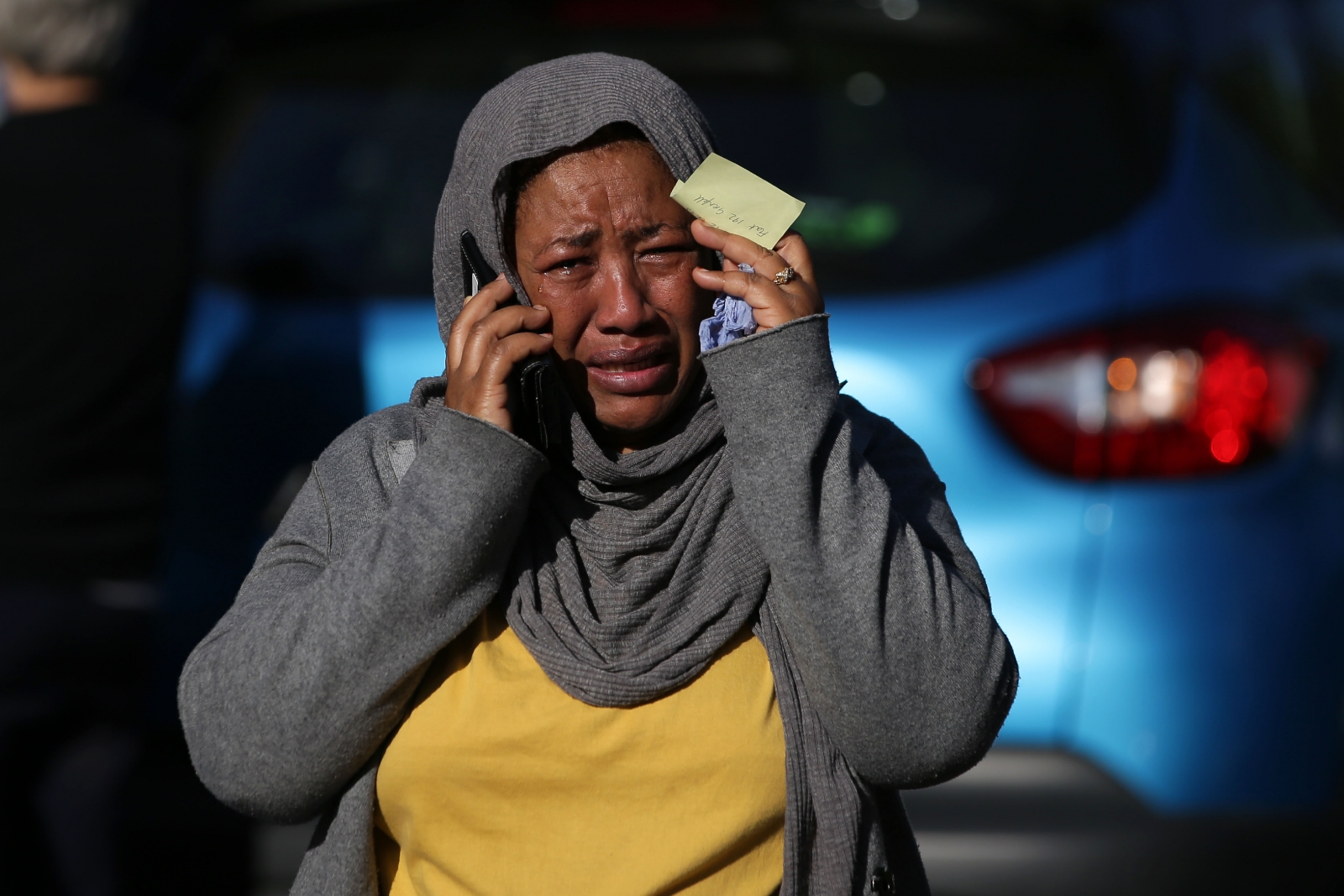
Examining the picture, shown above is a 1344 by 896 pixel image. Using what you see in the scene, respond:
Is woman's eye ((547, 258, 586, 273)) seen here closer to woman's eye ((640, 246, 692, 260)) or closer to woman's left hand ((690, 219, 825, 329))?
woman's eye ((640, 246, 692, 260))

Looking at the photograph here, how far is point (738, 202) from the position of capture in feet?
6.48

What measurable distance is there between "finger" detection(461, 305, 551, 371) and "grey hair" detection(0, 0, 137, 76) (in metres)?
1.77

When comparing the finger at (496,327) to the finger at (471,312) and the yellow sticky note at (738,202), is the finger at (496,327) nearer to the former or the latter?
the finger at (471,312)

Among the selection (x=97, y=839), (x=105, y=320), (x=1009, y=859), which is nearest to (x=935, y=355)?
(x=1009, y=859)

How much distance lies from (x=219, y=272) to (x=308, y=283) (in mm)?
261

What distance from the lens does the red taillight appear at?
9.20ft

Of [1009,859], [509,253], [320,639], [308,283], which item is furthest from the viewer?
[308,283]

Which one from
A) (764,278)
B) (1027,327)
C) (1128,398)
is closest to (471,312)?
(764,278)

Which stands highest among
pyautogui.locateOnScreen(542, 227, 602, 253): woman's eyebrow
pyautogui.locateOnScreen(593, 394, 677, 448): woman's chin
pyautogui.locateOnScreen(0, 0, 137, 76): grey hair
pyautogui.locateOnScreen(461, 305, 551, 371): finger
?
pyautogui.locateOnScreen(0, 0, 137, 76): grey hair

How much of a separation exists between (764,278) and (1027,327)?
1.03 m

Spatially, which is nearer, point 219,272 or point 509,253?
point 509,253

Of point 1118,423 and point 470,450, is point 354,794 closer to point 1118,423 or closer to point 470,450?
point 470,450

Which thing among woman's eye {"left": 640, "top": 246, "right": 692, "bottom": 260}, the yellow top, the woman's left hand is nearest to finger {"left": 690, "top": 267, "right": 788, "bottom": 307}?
the woman's left hand

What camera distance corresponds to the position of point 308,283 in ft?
10.3
